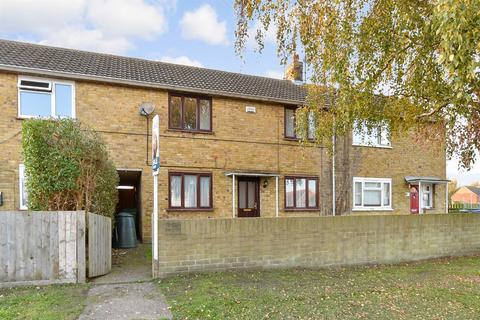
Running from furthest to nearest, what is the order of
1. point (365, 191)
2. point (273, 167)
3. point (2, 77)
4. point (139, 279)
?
point (365, 191)
point (273, 167)
point (2, 77)
point (139, 279)

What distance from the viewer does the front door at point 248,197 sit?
14.0 metres

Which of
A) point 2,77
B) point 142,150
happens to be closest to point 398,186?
point 142,150

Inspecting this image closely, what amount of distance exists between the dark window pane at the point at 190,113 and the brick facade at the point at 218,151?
35 cm

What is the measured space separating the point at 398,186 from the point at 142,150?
36.4ft

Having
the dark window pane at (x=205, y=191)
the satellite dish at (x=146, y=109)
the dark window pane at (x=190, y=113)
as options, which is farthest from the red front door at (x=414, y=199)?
the satellite dish at (x=146, y=109)

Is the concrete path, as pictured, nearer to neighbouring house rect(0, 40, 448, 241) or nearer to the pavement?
the pavement

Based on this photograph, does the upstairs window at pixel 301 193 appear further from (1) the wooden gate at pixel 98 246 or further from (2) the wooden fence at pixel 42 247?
(2) the wooden fence at pixel 42 247

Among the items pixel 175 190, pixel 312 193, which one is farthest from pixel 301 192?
pixel 175 190

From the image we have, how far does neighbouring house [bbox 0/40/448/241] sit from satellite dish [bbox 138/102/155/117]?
7 centimetres

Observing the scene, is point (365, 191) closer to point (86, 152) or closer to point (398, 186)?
point (398, 186)

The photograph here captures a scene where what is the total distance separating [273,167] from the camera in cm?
1438

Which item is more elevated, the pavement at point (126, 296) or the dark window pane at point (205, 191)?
the dark window pane at point (205, 191)

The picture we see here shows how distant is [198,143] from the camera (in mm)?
13297

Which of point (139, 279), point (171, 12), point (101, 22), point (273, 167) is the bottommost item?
point (139, 279)
